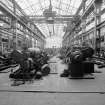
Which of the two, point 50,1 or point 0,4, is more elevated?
point 50,1

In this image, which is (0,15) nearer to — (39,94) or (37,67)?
(37,67)

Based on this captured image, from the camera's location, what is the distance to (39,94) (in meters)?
2.48

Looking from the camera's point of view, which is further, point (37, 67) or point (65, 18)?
point (65, 18)

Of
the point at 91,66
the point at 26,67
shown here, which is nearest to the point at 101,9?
the point at 91,66

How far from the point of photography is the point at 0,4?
27.3 feet

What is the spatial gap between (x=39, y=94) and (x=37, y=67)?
87.3 inches

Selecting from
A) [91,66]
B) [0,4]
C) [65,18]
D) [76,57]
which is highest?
[65,18]

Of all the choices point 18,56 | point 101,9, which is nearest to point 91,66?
point 18,56

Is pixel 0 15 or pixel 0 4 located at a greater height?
pixel 0 4

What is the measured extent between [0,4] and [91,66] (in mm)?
7552

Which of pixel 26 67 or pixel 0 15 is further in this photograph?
pixel 0 15

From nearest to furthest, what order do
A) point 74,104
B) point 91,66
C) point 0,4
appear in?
point 74,104, point 91,66, point 0,4

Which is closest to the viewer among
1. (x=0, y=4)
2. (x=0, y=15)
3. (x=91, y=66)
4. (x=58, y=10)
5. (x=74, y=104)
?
(x=74, y=104)

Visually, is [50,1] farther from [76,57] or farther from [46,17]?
[76,57]
